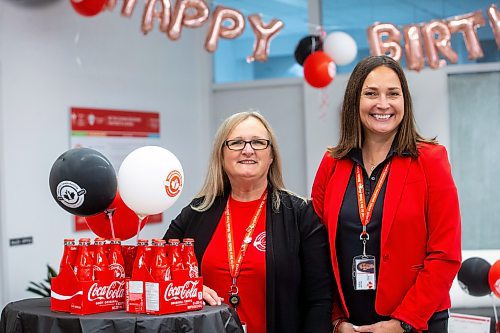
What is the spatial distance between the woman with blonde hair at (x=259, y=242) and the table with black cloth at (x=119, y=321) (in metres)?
0.30

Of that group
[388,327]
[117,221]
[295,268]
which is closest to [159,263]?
[117,221]

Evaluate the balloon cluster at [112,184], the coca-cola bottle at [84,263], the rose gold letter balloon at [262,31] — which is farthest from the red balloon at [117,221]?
the rose gold letter balloon at [262,31]

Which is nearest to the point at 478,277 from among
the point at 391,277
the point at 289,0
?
the point at 391,277

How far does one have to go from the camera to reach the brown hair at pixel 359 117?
2844 millimetres

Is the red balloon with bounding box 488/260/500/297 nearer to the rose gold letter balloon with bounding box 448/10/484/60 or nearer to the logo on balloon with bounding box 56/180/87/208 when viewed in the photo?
the rose gold letter balloon with bounding box 448/10/484/60

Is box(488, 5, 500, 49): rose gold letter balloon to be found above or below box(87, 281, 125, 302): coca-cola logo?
above

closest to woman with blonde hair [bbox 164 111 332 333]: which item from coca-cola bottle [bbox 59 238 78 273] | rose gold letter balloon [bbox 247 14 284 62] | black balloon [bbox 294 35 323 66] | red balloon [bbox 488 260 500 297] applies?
coca-cola bottle [bbox 59 238 78 273]

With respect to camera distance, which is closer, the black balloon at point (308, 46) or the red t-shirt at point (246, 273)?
the red t-shirt at point (246, 273)

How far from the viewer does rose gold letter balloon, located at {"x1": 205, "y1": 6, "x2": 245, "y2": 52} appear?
5.43 meters

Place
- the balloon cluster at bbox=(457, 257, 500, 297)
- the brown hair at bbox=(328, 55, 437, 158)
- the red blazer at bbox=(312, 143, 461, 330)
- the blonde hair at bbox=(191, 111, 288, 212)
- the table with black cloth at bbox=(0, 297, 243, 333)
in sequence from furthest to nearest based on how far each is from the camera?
the balloon cluster at bbox=(457, 257, 500, 297)
the blonde hair at bbox=(191, 111, 288, 212)
the brown hair at bbox=(328, 55, 437, 158)
the red blazer at bbox=(312, 143, 461, 330)
the table with black cloth at bbox=(0, 297, 243, 333)

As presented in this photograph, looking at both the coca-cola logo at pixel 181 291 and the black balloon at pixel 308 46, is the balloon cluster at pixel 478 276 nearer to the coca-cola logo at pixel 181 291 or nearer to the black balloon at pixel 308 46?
the coca-cola logo at pixel 181 291

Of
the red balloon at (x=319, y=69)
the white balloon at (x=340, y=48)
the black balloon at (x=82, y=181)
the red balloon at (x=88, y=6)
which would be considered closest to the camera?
the black balloon at (x=82, y=181)

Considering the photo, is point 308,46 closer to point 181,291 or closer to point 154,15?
point 154,15

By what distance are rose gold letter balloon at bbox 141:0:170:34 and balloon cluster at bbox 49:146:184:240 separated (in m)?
2.51
